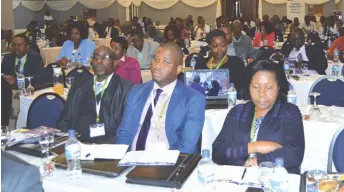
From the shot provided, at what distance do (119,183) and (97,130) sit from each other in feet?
3.95

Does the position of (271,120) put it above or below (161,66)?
below

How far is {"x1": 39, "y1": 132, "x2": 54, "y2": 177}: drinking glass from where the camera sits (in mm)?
2412

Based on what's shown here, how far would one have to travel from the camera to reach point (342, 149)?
2721mm

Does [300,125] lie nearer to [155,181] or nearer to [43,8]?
[155,181]

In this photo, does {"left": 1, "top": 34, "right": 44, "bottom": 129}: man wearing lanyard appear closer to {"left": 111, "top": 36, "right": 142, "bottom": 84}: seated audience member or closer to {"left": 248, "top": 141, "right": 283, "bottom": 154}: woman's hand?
{"left": 111, "top": 36, "right": 142, "bottom": 84}: seated audience member

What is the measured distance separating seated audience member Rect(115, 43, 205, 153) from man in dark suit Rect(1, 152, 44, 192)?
1670 mm

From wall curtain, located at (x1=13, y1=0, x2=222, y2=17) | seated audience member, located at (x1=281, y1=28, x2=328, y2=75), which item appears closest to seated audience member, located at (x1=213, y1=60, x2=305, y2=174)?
seated audience member, located at (x1=281, y1=28, x2=328, y2=75)

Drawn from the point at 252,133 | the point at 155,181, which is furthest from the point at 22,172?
the point at 252,133

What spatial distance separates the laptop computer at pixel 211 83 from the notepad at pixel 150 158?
1.69 meters

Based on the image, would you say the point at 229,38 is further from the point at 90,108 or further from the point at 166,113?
the point at 166,113

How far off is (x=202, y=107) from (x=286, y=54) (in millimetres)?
4055

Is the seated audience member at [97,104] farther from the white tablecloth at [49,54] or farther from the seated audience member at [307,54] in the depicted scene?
the white tablecloth at [49,54]

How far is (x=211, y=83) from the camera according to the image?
417 centimetres

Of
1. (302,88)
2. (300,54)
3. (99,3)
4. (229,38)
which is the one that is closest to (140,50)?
(229,38)
